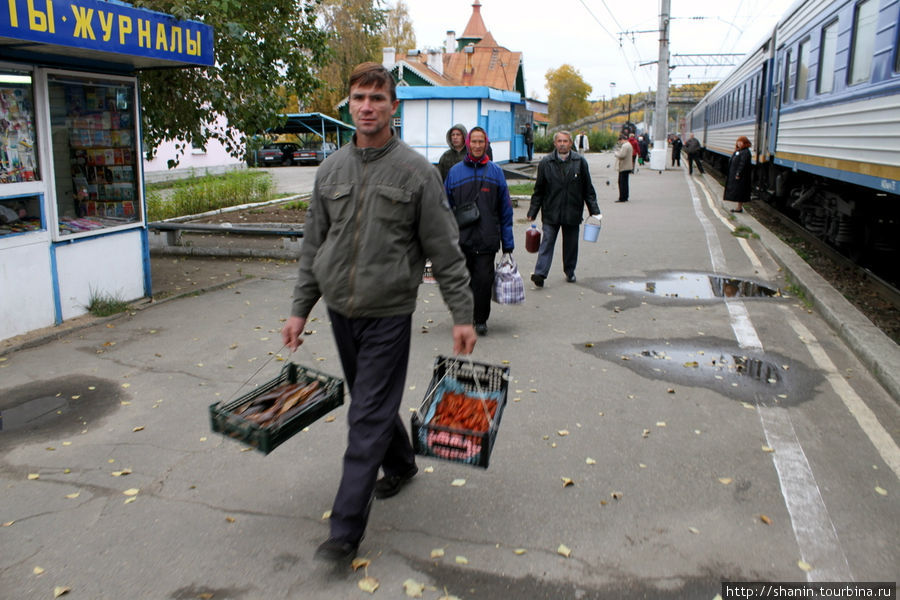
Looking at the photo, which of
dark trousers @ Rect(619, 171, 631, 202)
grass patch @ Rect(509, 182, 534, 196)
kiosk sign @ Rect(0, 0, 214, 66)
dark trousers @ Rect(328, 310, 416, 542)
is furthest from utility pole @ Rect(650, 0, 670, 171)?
dark trousers @ Rect(328, 310, 416, 542)

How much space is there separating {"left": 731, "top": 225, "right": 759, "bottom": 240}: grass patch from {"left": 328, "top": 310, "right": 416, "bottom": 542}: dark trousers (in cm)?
1095

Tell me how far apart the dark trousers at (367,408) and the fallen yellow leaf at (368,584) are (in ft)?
0.53

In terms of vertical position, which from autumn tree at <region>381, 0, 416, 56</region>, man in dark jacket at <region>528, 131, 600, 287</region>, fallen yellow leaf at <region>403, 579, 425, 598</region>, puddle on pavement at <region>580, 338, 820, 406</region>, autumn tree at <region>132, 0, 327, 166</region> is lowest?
fallen yellow leaf at <region>403, 579, 425, 598</region>

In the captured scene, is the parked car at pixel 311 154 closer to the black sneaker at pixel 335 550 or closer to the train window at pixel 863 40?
the train window at pixel 863 40

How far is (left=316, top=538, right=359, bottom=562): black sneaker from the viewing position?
310 cm

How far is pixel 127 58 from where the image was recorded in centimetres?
705

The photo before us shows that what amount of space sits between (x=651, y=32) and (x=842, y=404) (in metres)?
34.9

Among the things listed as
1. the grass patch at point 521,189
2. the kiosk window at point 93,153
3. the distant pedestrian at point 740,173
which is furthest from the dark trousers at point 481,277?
the grass patch at point 521,189

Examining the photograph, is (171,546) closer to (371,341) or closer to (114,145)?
(371,341)

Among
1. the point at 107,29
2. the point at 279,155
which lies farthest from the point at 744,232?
the point at 279,155

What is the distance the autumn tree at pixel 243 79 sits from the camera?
899 cm

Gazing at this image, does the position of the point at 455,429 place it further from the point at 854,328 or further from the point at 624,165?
the point at 624,165

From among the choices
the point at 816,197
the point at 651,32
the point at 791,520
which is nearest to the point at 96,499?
the point at 791,520

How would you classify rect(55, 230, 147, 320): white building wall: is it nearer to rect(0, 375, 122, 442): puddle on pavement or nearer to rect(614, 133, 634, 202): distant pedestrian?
rect(0, 375, 122, 442): puddle on pavement
